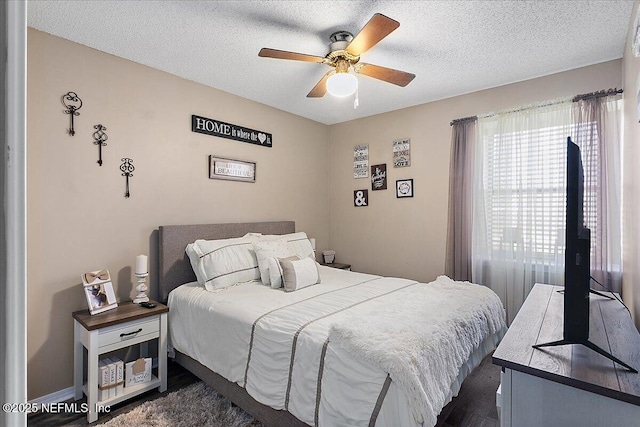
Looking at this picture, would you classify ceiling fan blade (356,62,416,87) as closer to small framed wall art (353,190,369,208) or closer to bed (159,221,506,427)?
bed (159,221,506,427)

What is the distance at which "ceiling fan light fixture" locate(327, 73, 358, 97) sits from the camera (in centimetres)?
216

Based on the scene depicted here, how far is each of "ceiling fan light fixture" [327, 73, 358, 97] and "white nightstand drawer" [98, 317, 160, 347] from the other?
2132 millimetres

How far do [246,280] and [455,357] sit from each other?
1.79 m

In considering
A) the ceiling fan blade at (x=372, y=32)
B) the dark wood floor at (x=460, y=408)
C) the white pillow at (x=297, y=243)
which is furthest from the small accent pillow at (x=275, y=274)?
the ceiling fan blade at (x=372, y=32)

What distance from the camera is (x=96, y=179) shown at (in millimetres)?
2500

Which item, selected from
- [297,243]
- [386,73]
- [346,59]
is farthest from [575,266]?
[297,243]

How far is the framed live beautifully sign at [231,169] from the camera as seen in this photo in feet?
10.7

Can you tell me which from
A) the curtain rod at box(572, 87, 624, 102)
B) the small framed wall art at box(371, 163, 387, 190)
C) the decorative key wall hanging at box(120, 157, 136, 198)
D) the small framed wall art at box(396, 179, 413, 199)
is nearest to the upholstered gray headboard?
the decorative key wall hanging at box(120, 157, 136, 198)

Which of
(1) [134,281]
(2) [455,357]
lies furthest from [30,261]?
(2) [455,357]

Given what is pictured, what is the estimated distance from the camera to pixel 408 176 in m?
3.84

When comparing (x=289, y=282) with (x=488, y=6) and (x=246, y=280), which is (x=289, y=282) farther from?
(x=488, y=6)

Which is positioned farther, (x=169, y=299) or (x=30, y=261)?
(x=169, y=299)

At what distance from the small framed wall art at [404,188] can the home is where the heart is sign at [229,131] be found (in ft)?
5.30

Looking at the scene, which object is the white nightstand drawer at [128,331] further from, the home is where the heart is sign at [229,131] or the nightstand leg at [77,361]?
the home is where the heart is sign at [229,131]
